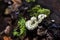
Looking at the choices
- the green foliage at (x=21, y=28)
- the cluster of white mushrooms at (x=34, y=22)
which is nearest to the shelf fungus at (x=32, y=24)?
the cluster of white mushrooms at (x=34, y=22)

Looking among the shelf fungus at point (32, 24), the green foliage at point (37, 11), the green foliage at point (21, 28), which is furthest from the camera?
the green foliage at point (37, 11)

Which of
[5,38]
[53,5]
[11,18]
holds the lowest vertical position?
[5,38]

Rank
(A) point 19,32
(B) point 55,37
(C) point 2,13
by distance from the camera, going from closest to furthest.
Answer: (B) point 55,37
(A) point 19,32
(C) point 2,13

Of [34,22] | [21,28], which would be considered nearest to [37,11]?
[34,22]

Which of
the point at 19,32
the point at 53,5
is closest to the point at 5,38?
the point at 19,32

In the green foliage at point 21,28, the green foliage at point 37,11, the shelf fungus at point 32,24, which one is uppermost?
the green foliage at point 37,11

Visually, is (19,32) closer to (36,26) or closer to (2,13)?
(36,26)

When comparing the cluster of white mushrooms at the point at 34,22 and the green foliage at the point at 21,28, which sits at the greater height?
the cluster of white mushrooms at the point at 34,22

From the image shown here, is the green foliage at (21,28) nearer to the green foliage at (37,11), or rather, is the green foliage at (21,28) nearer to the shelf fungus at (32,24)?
the shelf fungus at (32,24)

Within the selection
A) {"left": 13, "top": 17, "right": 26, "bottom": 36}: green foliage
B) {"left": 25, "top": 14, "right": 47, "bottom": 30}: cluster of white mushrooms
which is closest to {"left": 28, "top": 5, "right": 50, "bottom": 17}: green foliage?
{"left": 25, "top": 14, "right": 47, "bottom": 30}: cluster of white mushrooms
